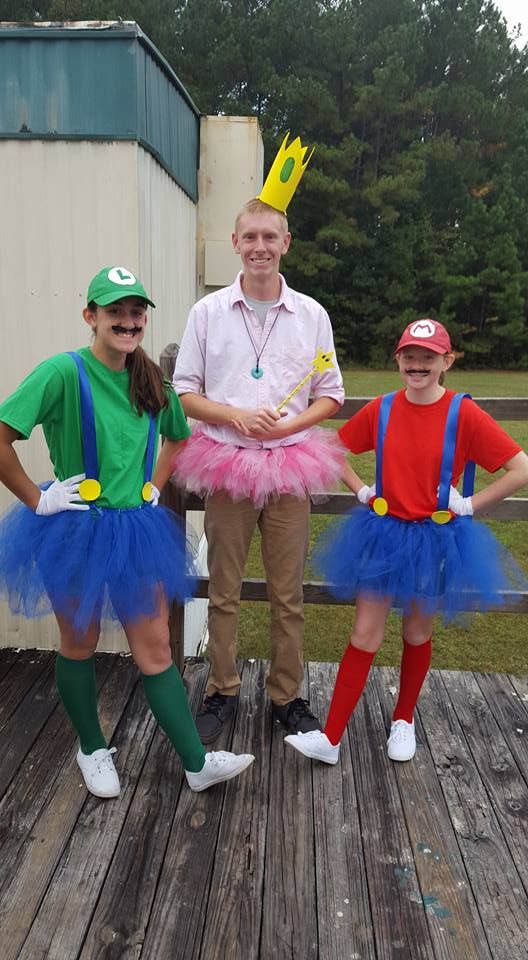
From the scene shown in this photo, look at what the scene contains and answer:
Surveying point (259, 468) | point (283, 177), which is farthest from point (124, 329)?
point (283, 177)

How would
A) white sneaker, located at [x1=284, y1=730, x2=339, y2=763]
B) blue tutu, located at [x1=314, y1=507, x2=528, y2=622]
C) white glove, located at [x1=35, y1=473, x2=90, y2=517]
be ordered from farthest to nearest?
white sneaker, located at [x1=284, y1=730, x2=339, y2=763], blue tutu, located at [x1=314, y1=507, x2=528, y2=622], white glove, located at [x1=35, y1=473, x2=90, y2=517]

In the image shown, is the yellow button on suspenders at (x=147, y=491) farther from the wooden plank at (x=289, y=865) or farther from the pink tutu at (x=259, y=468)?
the wooden plank at (x=289, y=865)

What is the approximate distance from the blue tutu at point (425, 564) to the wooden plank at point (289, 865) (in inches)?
29.5

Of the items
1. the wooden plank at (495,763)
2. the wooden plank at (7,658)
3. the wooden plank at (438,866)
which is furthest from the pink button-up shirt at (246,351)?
the wooden plank at (7,658)

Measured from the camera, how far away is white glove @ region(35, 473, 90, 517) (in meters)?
2.24

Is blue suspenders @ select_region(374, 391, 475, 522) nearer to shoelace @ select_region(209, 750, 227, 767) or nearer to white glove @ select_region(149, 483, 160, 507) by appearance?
white glove @ select_region(149, 483, 160, 507)

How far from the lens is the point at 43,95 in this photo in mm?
3207

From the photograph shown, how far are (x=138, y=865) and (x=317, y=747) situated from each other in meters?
0.78

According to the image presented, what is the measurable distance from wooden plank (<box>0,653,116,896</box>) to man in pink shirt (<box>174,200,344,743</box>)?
1.90ft

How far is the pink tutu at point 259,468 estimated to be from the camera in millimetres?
2623

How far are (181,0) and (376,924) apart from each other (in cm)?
3099

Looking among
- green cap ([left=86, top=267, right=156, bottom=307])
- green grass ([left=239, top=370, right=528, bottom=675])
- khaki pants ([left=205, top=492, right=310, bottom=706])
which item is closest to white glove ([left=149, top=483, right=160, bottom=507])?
khaki pants ([left=205, top=492, right=310, bottom=706])

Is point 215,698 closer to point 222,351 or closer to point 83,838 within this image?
point 83,838

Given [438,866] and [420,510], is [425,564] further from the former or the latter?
[438,866]
